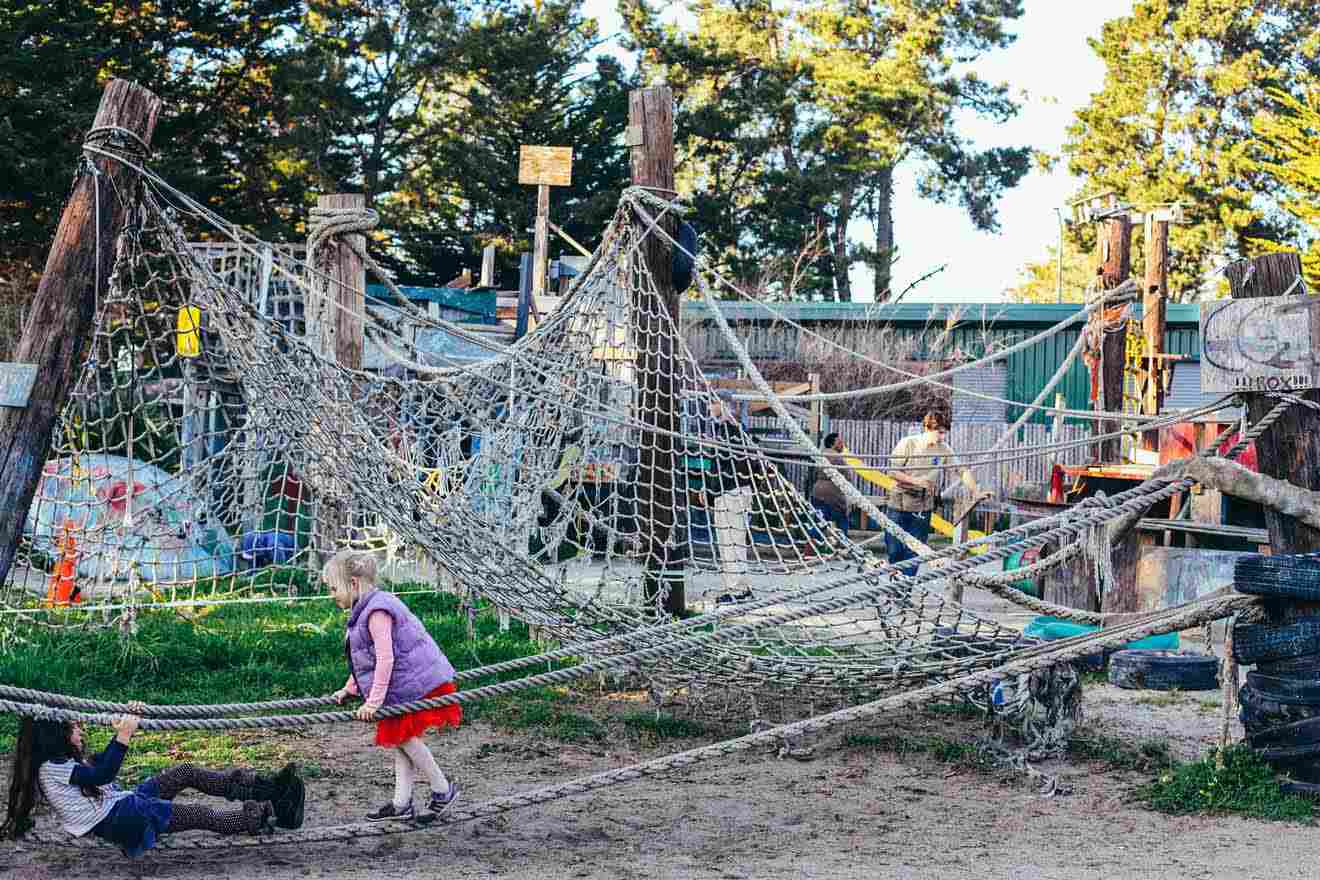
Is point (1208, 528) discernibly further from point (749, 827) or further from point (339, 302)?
point (749, 827)

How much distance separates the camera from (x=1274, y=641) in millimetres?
4723

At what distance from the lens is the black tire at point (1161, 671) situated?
6930 mm

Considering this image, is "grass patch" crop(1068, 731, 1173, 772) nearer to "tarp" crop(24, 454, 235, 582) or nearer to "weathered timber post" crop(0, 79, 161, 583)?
"tarp" crop(24, 454, 235, 582)

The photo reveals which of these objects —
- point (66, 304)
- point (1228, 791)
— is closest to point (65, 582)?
point (66, 304)

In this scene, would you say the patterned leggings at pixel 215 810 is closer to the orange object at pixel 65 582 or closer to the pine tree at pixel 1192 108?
the orange object at pixel 65 582

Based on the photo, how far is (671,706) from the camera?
6625 mm

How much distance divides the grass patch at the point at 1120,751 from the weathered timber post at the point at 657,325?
196cm

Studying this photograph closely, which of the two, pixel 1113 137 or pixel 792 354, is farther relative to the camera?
pixel 1113 137

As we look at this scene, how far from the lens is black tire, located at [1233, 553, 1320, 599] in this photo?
4.65 m

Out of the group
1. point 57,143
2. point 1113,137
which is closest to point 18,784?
point 57,143

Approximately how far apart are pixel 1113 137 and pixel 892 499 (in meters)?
23.3

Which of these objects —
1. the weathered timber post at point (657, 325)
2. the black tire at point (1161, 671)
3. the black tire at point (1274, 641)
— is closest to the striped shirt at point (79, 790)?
the weathered timber post at point (657, 325)

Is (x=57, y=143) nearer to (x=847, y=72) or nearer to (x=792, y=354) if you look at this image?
(x=792, y=354)

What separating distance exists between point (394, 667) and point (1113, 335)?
941cm
